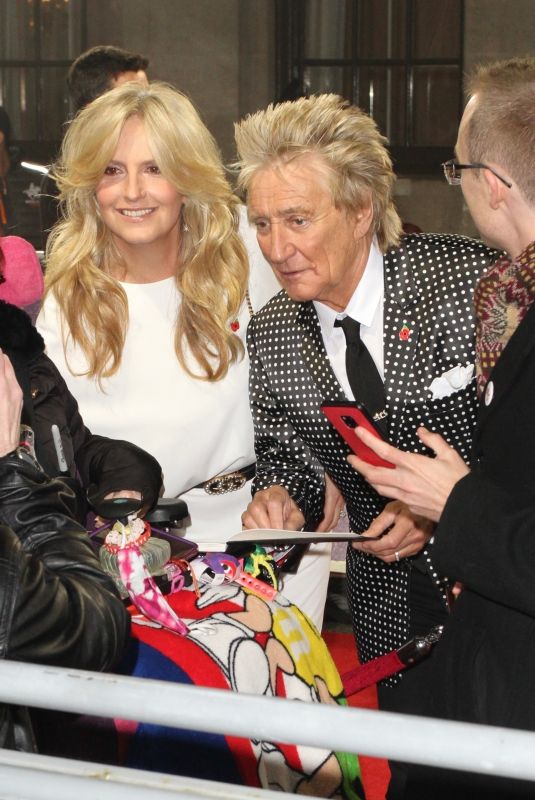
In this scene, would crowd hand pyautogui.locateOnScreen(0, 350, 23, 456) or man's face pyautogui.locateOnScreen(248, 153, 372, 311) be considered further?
man's face pyautogui.locateOnScreen(248, 153, 372, 311)

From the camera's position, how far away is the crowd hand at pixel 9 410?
66.6 inches

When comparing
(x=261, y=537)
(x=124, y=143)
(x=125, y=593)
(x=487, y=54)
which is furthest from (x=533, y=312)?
(x=487, y=54)

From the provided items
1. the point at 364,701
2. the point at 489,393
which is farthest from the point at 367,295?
the point at 364,701

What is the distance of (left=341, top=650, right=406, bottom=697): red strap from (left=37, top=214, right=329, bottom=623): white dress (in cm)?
58

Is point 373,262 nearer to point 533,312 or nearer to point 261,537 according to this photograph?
point 261,537

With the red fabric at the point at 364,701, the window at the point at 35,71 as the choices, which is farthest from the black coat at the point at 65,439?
the window at the point at 35,71

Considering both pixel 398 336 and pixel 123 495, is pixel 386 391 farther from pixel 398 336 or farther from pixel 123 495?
pixel 123 495

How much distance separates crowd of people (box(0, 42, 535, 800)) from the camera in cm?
159

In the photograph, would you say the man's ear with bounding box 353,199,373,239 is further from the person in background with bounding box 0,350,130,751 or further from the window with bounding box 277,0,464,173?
the window with bounding box 277,0,464,173

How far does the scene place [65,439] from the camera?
98.5 inches

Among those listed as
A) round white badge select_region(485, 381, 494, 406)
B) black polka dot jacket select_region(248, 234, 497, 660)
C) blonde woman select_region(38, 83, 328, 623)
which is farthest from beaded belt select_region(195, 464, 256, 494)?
round white badge select_region(485, 381, 494, 406)

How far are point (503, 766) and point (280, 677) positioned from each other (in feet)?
3.86

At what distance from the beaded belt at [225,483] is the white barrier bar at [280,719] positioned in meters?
1.96

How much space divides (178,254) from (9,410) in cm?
143
